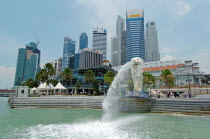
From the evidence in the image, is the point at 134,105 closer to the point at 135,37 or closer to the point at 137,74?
the point at 137,74

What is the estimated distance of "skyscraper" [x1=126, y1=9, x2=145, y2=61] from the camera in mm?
176250

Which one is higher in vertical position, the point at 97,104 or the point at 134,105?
the point at 134,105

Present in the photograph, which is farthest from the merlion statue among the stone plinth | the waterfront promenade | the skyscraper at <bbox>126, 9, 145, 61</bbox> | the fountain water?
the skyscraper at <bbox>126, 9, 145, 61</bbox>

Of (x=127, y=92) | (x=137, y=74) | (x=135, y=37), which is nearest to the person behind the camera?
(x=127, y=92)

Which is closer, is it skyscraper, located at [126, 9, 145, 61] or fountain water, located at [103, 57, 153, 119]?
fountain water, located at [103, 57, 153, 119]

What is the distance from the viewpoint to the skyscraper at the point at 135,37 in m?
176

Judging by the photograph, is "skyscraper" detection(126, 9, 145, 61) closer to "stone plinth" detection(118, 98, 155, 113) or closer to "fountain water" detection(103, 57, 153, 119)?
"fountain water" detection(103, 57, 153, 119)

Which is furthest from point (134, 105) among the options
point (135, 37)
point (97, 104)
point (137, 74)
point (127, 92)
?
point (135, 37)

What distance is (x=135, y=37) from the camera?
178 meters

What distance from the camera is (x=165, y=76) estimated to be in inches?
2256

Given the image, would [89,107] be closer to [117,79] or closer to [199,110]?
→ [117,79]

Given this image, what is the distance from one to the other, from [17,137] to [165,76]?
186 ft

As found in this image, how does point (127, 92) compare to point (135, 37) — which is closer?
point (127, 92)

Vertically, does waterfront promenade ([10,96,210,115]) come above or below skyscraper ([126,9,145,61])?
below
